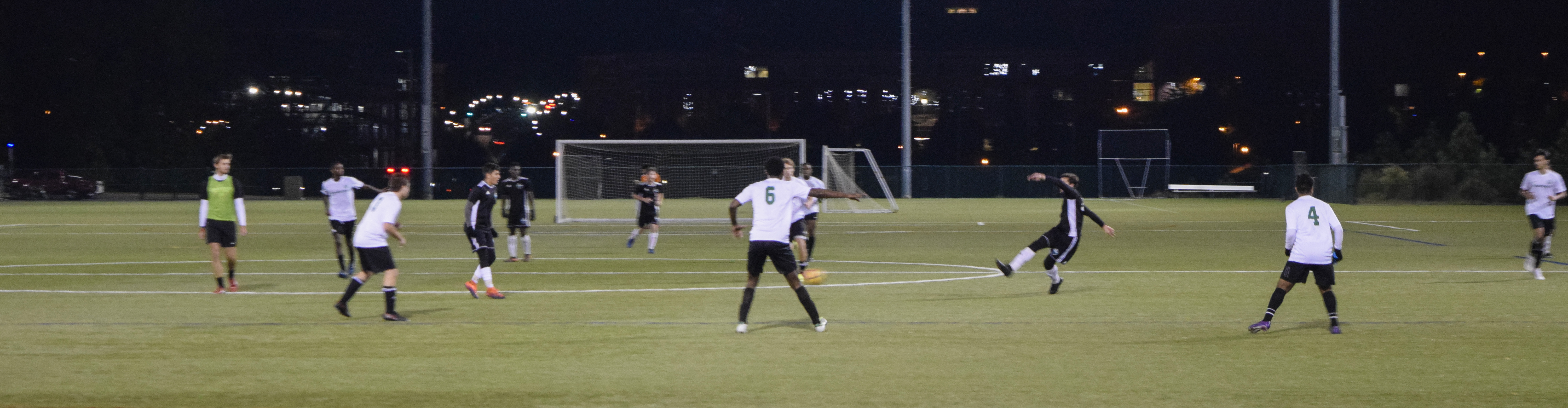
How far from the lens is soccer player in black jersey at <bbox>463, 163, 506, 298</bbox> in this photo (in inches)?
499

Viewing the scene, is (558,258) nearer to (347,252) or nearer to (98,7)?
(347,252)

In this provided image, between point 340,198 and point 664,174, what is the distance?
108ft

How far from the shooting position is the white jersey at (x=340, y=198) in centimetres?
1576

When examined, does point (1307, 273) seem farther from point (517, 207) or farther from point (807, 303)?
point (517, 207)

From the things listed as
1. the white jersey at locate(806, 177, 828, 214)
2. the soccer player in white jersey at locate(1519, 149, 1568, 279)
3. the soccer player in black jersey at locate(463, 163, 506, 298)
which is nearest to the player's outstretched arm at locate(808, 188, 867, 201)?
the white jersey at locate(806, 177, 828, 214)

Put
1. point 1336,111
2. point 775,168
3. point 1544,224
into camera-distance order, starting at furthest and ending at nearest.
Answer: point 1336,111, point 1544,224, point 775,168

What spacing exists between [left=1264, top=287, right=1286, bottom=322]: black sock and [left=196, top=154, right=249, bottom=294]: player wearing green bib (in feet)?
35.7

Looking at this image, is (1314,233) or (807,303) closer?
(1314,233)

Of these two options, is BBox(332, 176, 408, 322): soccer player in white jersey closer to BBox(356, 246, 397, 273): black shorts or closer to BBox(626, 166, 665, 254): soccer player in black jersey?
BBox(356, 246, 397, 273): black shorts

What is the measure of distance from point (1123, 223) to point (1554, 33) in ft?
138

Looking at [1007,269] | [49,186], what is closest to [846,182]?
[1007,269]

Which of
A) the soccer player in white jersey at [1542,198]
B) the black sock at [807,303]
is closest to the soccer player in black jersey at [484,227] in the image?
the black sock at [807,303]

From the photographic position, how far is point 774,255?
956cm

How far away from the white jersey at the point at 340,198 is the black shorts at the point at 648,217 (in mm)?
5407
